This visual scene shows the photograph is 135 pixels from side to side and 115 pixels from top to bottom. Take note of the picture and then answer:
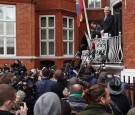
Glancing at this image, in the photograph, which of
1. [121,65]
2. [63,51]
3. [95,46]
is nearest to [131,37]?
[121,65]

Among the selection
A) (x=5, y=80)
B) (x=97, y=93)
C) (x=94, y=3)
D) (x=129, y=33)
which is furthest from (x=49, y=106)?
(x=94, y=3)

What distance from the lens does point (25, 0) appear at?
20250 mm

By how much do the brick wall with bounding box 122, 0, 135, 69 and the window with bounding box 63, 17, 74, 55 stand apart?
48.9ft

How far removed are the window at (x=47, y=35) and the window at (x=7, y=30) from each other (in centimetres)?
293

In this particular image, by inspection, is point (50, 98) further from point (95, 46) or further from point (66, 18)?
point (66, 18)

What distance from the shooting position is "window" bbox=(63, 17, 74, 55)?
23469 millimetres

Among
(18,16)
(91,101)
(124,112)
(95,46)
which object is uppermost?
(18,16)

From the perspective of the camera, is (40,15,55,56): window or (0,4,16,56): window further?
(40,15,55,56): window

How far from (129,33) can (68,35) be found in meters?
15.3

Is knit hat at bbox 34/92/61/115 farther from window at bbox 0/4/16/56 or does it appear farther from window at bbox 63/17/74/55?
window at bbox 63/17/74/55

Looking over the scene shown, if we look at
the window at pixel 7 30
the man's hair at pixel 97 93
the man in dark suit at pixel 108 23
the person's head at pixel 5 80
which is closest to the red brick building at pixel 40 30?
the window at pixel 7 30

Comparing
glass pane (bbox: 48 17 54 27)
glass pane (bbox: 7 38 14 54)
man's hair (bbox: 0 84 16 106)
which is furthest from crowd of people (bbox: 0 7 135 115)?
glass pane (bbox: 48 17 54 27)

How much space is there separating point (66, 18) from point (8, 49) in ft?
17.2

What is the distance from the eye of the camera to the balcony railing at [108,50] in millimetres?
9750
